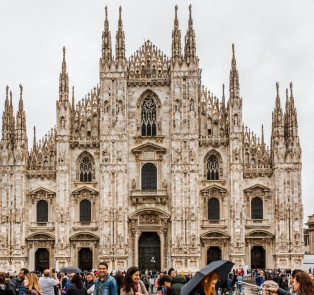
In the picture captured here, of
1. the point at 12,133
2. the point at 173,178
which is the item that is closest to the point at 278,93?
the point at 173,178

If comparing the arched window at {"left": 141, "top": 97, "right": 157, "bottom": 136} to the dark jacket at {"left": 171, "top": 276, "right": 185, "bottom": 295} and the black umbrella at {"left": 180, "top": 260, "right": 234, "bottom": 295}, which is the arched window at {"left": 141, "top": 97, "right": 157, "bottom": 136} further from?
the black umbrella at {"left": 180, "top": 260, "right": 234, "bottom": 295}

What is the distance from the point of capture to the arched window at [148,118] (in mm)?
56156

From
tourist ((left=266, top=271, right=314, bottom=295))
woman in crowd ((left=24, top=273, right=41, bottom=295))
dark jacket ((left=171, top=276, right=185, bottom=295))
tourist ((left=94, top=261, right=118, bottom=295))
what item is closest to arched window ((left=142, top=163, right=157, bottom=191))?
dark jacket ((left=171, top=276, right=185, bottom=295))

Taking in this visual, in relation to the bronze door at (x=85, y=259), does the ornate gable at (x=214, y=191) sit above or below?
above

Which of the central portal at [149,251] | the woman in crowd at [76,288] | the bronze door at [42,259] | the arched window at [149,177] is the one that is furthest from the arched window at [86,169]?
the woman in crowd at [76,288]

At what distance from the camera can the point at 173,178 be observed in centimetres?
5444

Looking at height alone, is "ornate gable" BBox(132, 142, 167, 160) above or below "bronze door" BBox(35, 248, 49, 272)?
above

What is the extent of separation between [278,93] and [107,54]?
14347 millimetres

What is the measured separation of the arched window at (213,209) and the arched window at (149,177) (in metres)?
4.65

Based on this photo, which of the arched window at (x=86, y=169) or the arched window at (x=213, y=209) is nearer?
the arched window at (x=213, y=209)

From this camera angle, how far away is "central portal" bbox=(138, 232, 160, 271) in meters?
55.3

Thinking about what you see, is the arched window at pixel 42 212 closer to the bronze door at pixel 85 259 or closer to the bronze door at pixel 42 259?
the bronze door at pixel 42 259

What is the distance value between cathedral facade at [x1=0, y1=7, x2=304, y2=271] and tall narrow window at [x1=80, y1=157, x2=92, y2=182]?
0.28ft

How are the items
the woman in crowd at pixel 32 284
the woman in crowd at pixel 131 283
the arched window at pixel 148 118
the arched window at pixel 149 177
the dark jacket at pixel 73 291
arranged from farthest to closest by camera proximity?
1. the arched window at pixel 148 118
2. the arched window at pixel 149 177
3. the dark jacket at pixel 73 291
4. the woman in crowd at pixel 32 284
5. the woman in crowd at pixel 131 283
